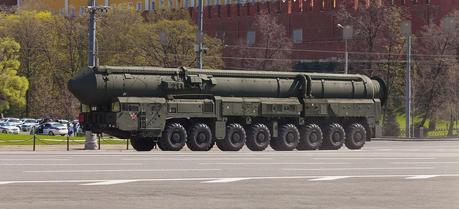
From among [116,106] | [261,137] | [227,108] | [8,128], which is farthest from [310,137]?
[8,128]

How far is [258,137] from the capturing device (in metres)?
37.9

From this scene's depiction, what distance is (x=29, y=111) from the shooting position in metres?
105

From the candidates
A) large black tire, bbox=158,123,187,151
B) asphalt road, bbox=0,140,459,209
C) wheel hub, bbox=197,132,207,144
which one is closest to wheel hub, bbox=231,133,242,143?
wheel hub, bbox=197,132,207,144

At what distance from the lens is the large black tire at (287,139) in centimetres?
3853

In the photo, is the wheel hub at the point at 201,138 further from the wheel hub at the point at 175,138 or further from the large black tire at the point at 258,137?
the large black tire at the point at 258,137

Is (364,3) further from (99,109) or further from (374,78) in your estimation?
(99,109)

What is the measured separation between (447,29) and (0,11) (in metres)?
59.4

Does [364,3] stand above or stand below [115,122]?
above

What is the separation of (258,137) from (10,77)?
59.8 meters

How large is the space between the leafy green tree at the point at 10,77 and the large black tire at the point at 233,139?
194 feet

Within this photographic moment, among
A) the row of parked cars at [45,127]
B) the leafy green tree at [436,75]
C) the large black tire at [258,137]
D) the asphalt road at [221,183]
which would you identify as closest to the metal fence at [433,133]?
the leafy green tree at [436,75]

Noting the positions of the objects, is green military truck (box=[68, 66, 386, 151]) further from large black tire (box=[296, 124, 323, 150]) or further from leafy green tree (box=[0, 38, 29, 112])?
leafy green tree (box=[0, 38, 29, 112])

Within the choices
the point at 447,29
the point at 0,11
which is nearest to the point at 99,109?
the point at 447,29

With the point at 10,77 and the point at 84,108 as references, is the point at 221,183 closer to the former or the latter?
the point at 84,108
